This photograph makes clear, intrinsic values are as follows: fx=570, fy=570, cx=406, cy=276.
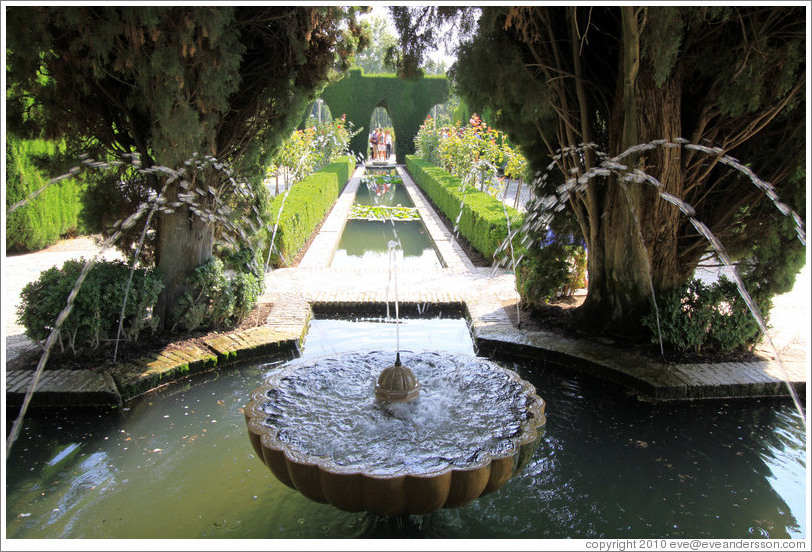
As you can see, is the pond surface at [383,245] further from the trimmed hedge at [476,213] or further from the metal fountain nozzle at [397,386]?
the metal fountain nozzle at [397,386]

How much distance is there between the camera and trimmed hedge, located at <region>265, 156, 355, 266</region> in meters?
8.02

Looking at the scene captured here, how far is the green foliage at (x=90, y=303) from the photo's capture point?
4484 millimetres

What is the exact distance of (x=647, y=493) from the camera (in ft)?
10.2

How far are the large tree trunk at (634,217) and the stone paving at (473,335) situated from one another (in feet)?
1.55

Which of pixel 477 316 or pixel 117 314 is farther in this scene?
pixel 477 316

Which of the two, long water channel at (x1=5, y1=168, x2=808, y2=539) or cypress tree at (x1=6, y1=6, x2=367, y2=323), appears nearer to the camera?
long water channel at (x1=5, y1=168, x2=808, y2=539)

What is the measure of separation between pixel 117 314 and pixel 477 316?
11.0 ft

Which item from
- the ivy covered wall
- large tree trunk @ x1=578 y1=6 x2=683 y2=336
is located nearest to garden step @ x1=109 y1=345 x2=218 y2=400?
large tree trunk @ x1=578 y1=6 x2=683 y2=336

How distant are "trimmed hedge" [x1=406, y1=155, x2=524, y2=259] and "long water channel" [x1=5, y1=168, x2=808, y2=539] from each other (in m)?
3.90

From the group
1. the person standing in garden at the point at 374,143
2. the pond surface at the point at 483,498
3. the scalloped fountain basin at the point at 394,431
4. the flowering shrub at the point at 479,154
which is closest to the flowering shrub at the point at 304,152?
the flowering shrub at the point at 479,154

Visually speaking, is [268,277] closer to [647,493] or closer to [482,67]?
[482,67]

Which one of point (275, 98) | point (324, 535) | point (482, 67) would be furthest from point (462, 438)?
point (275, 98)

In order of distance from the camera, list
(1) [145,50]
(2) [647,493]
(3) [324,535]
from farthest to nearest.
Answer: (1) [145,50]
(2) [647,493]
(3) [324,535]

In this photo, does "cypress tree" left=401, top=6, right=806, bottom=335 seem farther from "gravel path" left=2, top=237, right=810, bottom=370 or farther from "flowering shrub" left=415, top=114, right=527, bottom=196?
"flowering shrub" left=415, top=114, right=527, bottom=196
